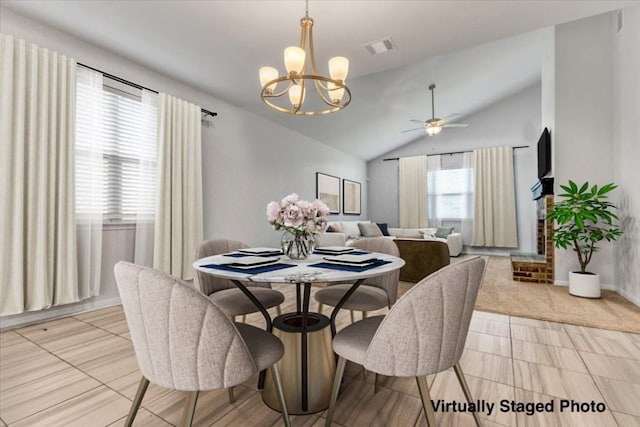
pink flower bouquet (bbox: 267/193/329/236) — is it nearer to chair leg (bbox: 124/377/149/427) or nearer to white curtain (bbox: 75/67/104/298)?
chair leg (bbox: 124/377/149/427)

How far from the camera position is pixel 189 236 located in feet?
10.8

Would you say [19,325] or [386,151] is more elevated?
[386,151]

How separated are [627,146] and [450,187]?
4.10 meters

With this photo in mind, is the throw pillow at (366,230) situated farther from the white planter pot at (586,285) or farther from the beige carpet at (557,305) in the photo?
the white planter pot at (586,285)

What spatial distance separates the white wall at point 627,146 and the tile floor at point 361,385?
4.26 feet

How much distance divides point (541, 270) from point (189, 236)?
4368 mm

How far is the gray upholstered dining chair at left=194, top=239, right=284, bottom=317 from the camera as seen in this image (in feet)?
5.61

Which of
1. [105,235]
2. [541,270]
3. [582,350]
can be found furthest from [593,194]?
[105,235]

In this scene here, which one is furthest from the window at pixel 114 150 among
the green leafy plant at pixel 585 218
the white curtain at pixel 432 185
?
the white curtain at pixel 432 185

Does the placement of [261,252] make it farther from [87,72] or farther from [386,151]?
[386,151]

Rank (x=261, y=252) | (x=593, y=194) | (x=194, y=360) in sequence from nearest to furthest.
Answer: (x=194, y=360) < (x=261, y=252) < (x=593, y=194)

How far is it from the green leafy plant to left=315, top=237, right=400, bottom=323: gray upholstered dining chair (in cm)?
237

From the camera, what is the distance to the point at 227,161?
13.2 feet

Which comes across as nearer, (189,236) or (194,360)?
(194,360)
